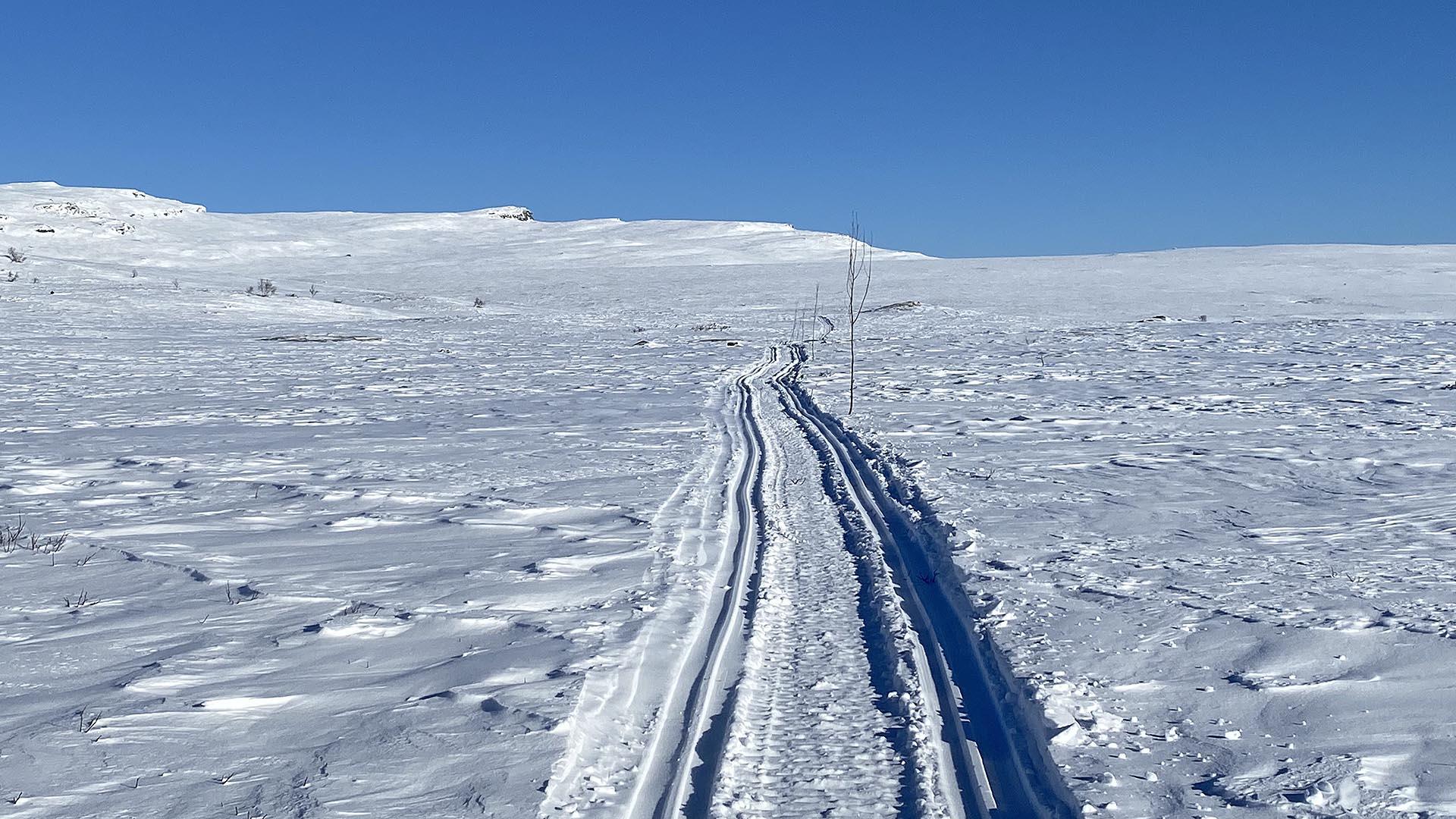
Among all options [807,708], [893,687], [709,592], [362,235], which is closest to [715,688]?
[807,708]

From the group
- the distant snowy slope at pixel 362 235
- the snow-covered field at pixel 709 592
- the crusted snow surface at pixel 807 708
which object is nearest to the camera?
the crusted snow surface at pixel 807 708

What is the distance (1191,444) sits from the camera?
37.6 feet

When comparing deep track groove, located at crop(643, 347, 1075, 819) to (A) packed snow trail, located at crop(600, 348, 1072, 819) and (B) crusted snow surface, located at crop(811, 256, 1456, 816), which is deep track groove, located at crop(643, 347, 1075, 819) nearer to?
(A) packed snow trail, located at crop(600, 348, 1072, 819)

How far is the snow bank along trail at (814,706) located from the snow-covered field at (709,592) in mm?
24

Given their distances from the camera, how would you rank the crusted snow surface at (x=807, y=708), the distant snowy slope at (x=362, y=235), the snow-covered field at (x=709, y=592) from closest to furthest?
the crusted snow surface at (x=807, y=708), the snow-covered field at (x=709, y=592), the distant snowy slope at (x=362, y=235)

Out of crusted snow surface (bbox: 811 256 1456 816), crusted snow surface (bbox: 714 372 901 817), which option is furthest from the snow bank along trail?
crusted snow surface (bbox: 811 256 1456 816)

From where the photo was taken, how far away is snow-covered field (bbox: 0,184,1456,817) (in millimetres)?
3898

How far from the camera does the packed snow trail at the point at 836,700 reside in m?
3.76

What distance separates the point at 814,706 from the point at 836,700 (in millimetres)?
123

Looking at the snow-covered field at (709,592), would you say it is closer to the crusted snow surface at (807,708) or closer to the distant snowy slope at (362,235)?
the crusted snow surface at (807,708)

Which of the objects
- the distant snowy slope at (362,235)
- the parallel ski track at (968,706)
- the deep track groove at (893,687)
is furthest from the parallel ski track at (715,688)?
the distant snowy slope at (362,235)

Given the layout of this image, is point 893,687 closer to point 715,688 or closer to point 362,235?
point 715,688

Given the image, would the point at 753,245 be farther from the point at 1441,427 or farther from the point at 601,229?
the point at 1441,427

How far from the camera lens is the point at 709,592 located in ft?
20.3
